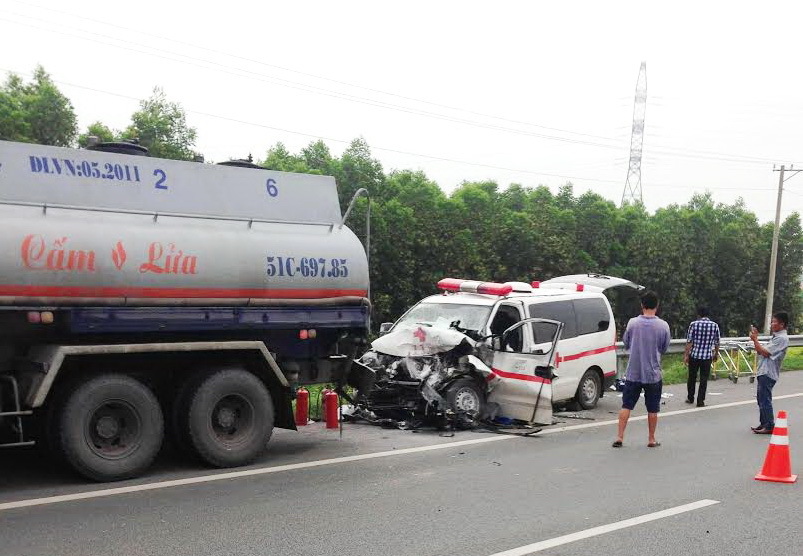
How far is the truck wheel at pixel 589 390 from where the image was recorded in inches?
555

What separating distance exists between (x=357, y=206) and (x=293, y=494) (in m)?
28.0

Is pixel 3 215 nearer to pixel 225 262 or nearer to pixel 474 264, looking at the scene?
pixel 225 262

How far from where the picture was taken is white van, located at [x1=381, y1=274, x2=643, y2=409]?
12113 millimetres

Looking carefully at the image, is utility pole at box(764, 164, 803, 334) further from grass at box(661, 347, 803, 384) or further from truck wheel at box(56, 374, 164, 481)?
truck wheel at box(56, 374, 164, 481)

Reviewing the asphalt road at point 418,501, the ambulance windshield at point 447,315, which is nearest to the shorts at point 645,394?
the asphalt road at point 418,501

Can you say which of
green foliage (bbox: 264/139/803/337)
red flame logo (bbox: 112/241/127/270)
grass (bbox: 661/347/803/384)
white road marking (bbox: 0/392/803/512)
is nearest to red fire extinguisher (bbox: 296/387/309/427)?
white road marking (bbox: 0/392/803/512)

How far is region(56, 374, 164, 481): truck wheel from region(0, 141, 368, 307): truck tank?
80 cm

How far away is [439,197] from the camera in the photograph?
4000 centimetres

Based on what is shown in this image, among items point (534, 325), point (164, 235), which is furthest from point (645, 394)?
point (164, 235)

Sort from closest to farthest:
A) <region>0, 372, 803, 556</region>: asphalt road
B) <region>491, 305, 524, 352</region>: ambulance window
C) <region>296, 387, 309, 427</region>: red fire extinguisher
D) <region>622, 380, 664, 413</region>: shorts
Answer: <region>0, 372, 803, 556</region>: asphalt road → <region>622, 380, 664, 413</region>: shorts → <region>296, 387, 309, 427</region>: red fire extinguisher → <region>491, 305, 524, 352</region>: ambulance window

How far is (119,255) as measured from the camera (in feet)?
26.0

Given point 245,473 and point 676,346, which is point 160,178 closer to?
point 245,473

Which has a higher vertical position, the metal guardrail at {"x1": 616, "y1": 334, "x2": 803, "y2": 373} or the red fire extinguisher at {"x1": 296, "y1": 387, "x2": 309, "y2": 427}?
the metal guardrail at {"x1": 616, "y1": 334, "x2": 803, "y2": 373}

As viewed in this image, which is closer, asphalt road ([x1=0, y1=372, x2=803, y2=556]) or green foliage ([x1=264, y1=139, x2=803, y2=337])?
asphalt road ([x1=0, y1=372, x2=803, y2=556])
